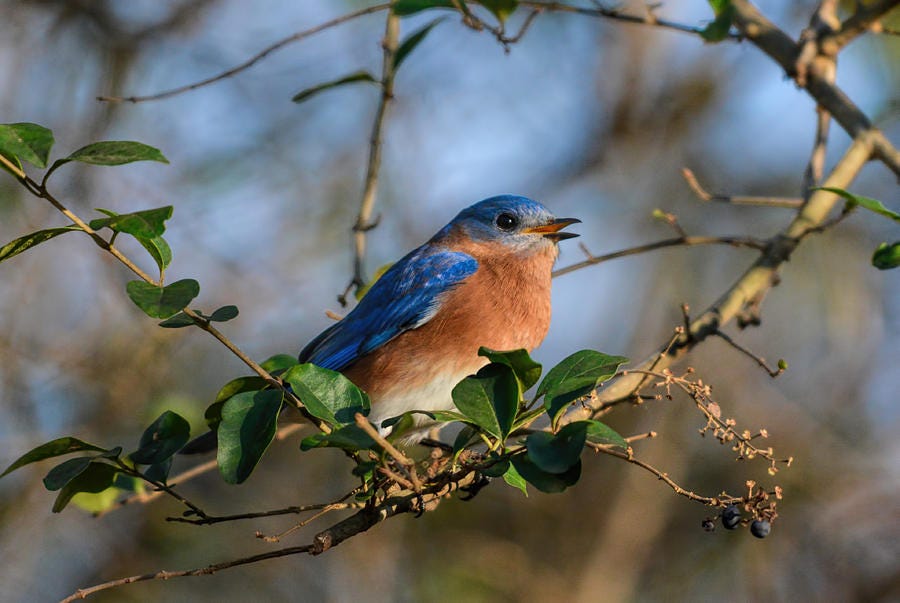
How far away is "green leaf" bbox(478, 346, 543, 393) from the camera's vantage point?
197 cm

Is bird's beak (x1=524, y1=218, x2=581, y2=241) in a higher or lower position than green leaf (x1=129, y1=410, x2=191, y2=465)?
lower

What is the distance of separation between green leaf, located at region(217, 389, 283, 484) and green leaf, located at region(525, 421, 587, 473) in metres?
0.55

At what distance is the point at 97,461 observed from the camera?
2396 mm

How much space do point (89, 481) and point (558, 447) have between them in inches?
47.3

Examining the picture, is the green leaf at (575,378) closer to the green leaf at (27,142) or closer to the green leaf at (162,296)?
the green leaf at (162,296)

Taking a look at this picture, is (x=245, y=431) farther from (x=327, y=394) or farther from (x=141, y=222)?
(x=141, y=222)

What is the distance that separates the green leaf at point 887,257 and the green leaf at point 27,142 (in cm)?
199

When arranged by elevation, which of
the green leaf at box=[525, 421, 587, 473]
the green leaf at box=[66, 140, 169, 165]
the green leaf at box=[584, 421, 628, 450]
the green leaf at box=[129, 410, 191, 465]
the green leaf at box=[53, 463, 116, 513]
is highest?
the green leaf at box=[66, 140, 169, 165]

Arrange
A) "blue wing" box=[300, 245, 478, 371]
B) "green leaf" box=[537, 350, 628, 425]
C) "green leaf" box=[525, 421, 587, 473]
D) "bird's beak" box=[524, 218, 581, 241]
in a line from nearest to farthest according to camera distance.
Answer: "green leaf" box=[525, 421, 587, 473], "green leaf" box=[537, 350, 628, 425], "blue wing" box=[300, 245, 478, 371], "bird's beak" box=[524, 218, 581, 241]

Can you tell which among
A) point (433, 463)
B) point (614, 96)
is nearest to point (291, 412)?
point (433, 463)

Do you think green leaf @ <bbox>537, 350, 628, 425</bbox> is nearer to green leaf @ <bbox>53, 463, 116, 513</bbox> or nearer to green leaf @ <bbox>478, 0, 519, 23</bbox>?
green leaf @ <bbox>53, 463, 116, 513</bbox>

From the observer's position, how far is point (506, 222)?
4.24 meters

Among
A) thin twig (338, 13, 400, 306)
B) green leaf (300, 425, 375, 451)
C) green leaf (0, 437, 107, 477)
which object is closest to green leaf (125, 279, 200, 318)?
green leaf (300, 425, 375, 451)

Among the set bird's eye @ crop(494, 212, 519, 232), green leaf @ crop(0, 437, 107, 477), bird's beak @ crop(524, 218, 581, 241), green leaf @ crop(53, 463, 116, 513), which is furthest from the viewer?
bird's eye @ crop(494, 212, 519, 232)
